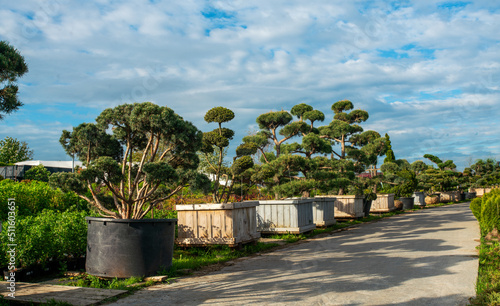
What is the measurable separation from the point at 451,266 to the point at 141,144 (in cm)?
727

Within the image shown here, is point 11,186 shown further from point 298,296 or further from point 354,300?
point 354,300

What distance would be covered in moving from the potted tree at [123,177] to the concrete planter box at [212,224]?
5.38 feet

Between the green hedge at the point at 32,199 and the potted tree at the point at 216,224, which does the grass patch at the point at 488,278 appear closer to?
the potted tree at the point at 216,224

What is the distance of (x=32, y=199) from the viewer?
10.9m

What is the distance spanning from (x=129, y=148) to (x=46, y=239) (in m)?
2.58

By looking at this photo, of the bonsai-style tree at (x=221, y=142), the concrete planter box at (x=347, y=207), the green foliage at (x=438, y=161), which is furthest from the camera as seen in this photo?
the green foliage at (x=438, y=161)

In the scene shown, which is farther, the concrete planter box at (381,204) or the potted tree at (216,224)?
the concrete planter box at (381,204)

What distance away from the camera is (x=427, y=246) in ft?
38.9

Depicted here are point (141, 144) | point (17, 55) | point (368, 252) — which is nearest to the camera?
point (17, 55)

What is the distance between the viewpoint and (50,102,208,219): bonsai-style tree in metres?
8.08

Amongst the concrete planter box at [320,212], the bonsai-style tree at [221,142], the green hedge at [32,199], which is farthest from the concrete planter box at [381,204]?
the green hedge at [32,199]

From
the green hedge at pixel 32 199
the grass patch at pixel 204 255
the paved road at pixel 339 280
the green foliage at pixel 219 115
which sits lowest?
the paved road at pixel 339 280

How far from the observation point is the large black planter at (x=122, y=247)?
7.47m

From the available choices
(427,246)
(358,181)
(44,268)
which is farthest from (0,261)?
(358,181)
